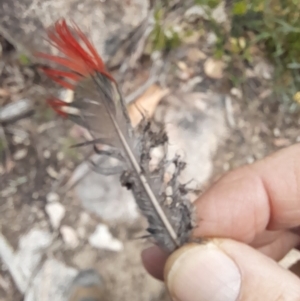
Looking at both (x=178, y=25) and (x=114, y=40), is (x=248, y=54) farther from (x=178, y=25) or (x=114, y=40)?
(x=114, y=40)

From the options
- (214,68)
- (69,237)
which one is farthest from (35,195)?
(214,68)

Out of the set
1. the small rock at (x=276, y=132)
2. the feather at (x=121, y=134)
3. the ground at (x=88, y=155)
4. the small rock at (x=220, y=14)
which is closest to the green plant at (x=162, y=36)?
the ground at (x=88, y=155)

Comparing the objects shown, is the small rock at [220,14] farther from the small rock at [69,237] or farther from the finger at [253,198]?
the small rock at [69,237]

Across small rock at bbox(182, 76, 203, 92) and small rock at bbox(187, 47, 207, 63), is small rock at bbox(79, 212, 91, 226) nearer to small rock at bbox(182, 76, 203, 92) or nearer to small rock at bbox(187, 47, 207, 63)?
small rock at bbox(182, 76, 203, 92)

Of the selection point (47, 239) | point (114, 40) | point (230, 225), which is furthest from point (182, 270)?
point (114, 40)

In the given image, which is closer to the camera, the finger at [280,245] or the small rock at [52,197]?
the finger at [280,245]

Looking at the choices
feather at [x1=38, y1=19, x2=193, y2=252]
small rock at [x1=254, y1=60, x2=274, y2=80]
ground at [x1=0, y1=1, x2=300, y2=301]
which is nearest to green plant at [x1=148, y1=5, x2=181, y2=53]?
ground at [x1=0, y1=1, x2=300, y2=301]
